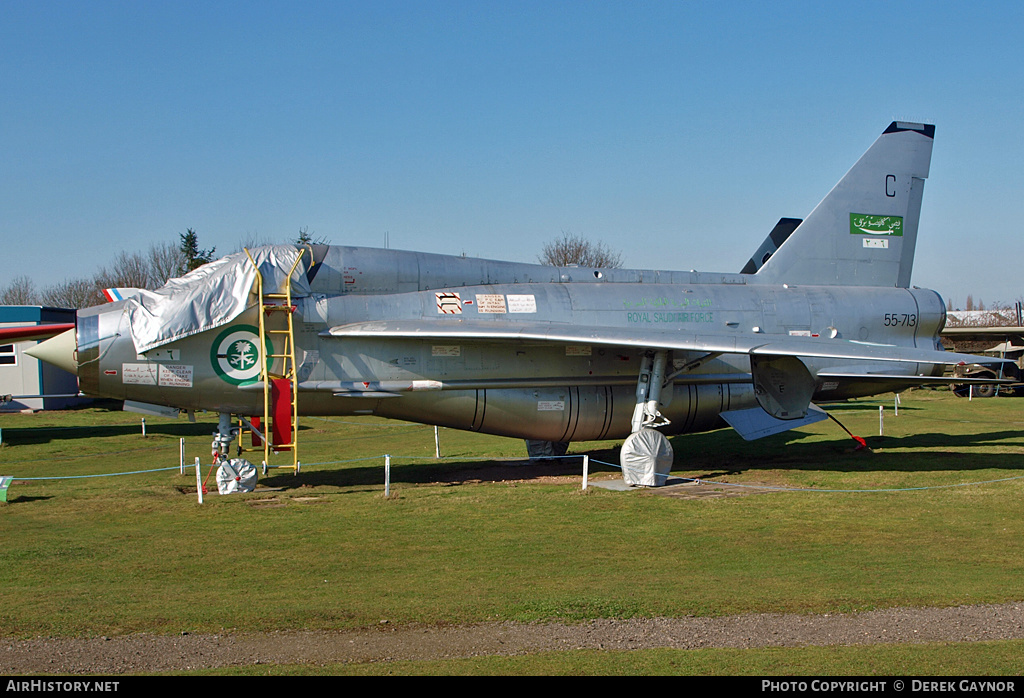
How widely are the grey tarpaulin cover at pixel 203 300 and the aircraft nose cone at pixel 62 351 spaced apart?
93cm

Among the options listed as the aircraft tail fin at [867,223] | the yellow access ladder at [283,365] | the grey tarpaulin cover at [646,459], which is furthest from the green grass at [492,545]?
the aircraft tail fin at [867,223]

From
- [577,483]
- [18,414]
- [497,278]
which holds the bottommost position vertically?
[18,414]

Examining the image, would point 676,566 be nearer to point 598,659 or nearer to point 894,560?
point 894,560

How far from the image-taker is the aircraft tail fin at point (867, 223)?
57.5 ft

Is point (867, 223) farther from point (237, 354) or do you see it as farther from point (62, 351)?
point (62, 351)

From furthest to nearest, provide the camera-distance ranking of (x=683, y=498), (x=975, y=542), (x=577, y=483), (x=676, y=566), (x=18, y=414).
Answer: (x=18, y=414)
(x=577, y=483)
(x=683, y=498)
(x=975, y=542)
(x=676, y=566)

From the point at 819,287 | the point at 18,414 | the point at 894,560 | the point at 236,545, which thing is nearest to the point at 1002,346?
the point at 819,287

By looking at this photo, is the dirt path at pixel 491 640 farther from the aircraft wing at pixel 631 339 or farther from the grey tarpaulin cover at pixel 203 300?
the grey tarpaulin cover at pixel 203 300

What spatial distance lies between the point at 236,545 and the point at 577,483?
6241mm

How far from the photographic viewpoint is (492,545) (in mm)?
10086

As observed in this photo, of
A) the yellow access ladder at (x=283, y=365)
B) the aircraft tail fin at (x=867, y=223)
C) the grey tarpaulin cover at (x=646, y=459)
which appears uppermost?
the aircraft tail fin at (x=867, y=223)

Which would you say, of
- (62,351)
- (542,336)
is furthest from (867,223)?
(62,351)

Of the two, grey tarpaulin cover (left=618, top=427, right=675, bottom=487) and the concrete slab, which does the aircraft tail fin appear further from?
grey tarpaulin cover (left=618, top=427, right=675, bottom=487)

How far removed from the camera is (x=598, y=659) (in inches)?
234
